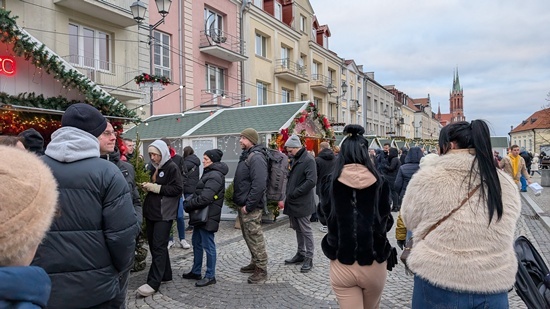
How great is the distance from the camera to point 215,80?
20.0 meters

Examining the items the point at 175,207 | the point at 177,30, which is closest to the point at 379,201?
the point at 175,207

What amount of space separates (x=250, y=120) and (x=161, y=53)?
→ 8.02 metres

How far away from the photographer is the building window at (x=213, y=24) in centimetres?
1905

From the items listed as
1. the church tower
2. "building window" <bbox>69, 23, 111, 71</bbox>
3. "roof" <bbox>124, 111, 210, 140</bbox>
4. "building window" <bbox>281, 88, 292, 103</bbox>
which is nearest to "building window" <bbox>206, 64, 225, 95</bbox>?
"building window" <bbox>69, 23, 111, 71</bbox>

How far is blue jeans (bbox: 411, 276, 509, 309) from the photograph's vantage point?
80.2 inches

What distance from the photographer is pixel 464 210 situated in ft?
6.80

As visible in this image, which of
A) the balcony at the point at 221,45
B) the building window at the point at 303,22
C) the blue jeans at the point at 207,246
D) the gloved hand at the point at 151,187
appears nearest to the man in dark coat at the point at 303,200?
the blue jeans at the point at 207,246

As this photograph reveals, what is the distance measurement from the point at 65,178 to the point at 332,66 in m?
33.1

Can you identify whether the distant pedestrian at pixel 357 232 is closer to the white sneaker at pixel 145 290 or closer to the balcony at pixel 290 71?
the white sneaker at pixel 145 290

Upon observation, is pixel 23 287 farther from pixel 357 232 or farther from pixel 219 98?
pixel 219 98

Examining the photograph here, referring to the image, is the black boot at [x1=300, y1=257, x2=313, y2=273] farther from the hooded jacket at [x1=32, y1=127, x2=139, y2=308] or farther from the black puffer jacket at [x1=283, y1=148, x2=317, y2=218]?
the hooded jacket at [x1=32, y1=127, x2=139, y2=308]

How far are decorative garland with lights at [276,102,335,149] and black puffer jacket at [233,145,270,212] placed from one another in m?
4.60

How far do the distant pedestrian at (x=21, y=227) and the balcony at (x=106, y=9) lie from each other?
14.0 meters

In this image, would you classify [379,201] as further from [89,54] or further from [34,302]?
[89,54]
